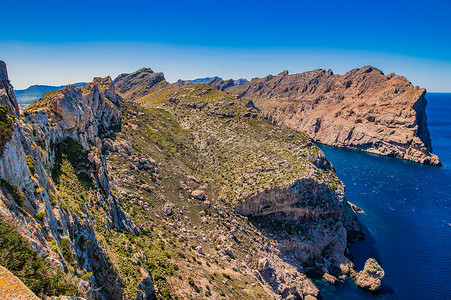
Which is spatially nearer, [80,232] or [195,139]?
[80,232]

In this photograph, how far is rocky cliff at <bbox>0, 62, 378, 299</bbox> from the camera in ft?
61.7

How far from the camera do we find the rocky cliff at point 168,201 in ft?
61.7

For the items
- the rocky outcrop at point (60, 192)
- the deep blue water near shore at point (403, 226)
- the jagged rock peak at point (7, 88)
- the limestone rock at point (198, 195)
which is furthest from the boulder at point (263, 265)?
the jagged rock peak at point (7, 88)

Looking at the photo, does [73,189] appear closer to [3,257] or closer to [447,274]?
[3,257]

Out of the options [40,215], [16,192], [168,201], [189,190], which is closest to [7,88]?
[16,192]

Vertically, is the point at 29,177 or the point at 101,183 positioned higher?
the point at 29,177

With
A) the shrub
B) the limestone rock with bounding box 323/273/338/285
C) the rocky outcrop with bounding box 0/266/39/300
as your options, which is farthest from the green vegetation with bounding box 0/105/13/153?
the limestone rock with bounding box 323/273/338/285

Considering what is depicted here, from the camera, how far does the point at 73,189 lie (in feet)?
90.4

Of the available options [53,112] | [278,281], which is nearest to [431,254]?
[278,281]

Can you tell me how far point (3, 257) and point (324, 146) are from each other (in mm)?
208372

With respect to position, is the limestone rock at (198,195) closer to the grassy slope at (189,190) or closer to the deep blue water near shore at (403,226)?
the grassy slope at (189,190)

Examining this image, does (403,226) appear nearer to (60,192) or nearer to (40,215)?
(60,192)

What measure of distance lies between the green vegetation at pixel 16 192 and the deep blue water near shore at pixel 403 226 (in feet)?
189

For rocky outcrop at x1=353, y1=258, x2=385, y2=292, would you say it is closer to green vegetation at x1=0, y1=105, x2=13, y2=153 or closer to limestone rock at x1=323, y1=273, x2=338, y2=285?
limestone rock at x1=323, y1=273, x2=338, y2=285
